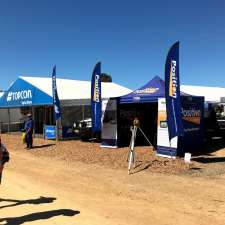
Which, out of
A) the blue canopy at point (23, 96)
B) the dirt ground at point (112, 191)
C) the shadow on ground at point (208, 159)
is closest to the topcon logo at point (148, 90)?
the dirt ground at point (112, 191)

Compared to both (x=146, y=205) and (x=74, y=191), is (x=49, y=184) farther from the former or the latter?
(x=146, y=205)

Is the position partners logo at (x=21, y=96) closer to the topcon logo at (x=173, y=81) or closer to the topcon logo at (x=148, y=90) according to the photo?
the topcon logo at (x=148, y=90)

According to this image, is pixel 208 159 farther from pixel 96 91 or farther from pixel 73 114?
pixel 73 114

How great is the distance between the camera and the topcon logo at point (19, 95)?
26.7 metres

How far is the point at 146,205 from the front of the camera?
325 inches

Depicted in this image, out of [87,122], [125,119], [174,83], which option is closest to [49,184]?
[174,83]

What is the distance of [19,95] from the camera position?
28.1m

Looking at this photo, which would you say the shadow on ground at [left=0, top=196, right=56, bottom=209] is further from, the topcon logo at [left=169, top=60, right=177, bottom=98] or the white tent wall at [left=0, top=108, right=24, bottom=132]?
the white tent wall at [left=0, top=108, right=24, bottom=132]

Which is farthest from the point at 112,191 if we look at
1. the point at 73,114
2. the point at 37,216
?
the point at 73,114

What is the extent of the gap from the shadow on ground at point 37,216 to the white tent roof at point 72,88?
17.0 metres

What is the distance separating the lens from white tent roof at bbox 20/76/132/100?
25438 millimetres

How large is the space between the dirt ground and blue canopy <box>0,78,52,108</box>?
9.37 m

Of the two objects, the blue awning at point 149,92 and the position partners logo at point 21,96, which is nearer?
the blue awning at point 149,92

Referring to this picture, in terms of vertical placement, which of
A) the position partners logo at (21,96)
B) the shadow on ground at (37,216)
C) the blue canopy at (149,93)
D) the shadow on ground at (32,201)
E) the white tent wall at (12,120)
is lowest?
the shadow on ground at (37,216)
